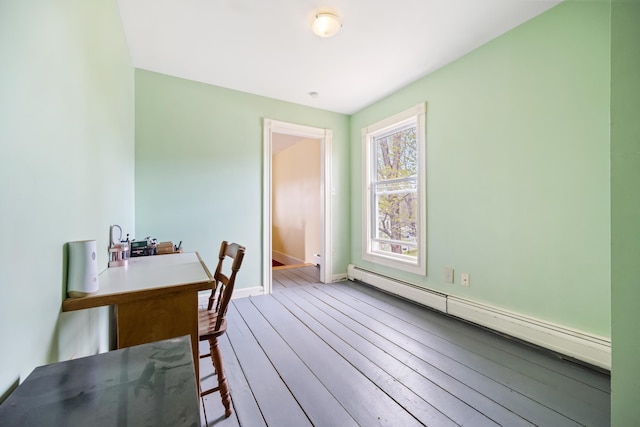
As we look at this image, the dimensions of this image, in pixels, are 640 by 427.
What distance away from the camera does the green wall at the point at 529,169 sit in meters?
1.70

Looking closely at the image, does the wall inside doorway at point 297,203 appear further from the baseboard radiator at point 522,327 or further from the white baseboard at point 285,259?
the baseboard radiator at point 522,327

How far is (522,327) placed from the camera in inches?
78.8

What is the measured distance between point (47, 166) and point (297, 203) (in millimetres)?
4605

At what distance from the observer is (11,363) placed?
65 centimetres

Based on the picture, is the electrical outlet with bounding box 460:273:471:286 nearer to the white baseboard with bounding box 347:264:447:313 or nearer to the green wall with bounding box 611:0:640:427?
the white baseboard with bounding box 347:264:447:313

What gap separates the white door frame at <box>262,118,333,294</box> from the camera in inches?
128

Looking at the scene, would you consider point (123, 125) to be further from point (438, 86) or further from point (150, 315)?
point (438, 86)

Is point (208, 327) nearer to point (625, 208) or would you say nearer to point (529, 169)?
point (625, 208)

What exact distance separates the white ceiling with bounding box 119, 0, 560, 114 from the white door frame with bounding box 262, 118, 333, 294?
53 centimetres

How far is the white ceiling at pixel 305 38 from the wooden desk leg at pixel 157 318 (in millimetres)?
1961

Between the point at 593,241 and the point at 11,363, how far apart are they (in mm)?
2769

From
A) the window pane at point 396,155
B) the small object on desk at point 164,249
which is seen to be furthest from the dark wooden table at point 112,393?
the window pane at point 396,155

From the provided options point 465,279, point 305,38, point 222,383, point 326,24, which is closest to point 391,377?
point 222,383

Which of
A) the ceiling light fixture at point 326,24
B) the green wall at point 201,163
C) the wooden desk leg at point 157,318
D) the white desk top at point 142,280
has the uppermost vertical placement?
the ceiling light fixture at point 326,24
